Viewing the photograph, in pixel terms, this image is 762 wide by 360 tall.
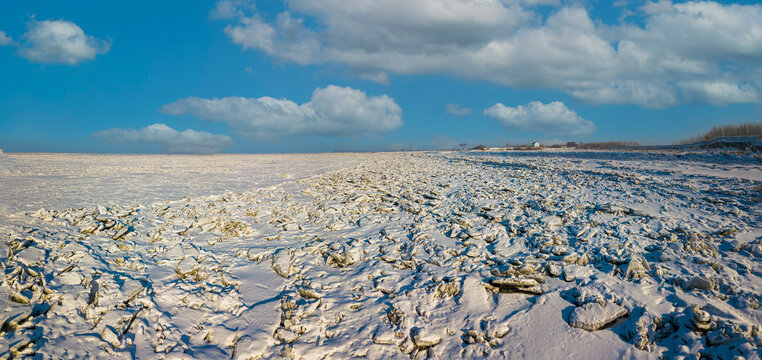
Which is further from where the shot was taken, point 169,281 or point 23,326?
point 169,281

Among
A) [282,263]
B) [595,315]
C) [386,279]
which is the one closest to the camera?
[595,315]

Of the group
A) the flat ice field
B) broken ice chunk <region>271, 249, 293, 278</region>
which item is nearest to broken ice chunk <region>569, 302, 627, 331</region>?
the flat ice field

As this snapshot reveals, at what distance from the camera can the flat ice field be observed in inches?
116

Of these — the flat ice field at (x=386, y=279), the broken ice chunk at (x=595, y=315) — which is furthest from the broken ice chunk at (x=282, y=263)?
the broken ice chunk at (x=595, y=315)

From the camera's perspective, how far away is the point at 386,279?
4.06m

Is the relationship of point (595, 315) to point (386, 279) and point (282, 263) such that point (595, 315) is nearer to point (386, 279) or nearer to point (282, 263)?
point (386, 279)

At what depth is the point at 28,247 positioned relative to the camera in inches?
169

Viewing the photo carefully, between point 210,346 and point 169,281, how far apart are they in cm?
144

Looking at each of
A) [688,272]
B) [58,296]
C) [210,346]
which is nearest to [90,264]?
[58,296]

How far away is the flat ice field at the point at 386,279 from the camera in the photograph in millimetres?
2938

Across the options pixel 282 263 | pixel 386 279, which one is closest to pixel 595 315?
pixel 386 279

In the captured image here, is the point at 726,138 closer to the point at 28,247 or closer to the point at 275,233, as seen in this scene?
the point at 275,233

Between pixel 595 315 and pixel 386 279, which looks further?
pixel 386 279

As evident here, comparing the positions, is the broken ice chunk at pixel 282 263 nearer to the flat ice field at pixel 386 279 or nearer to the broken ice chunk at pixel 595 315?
the flat ice field at pixel 386 279
